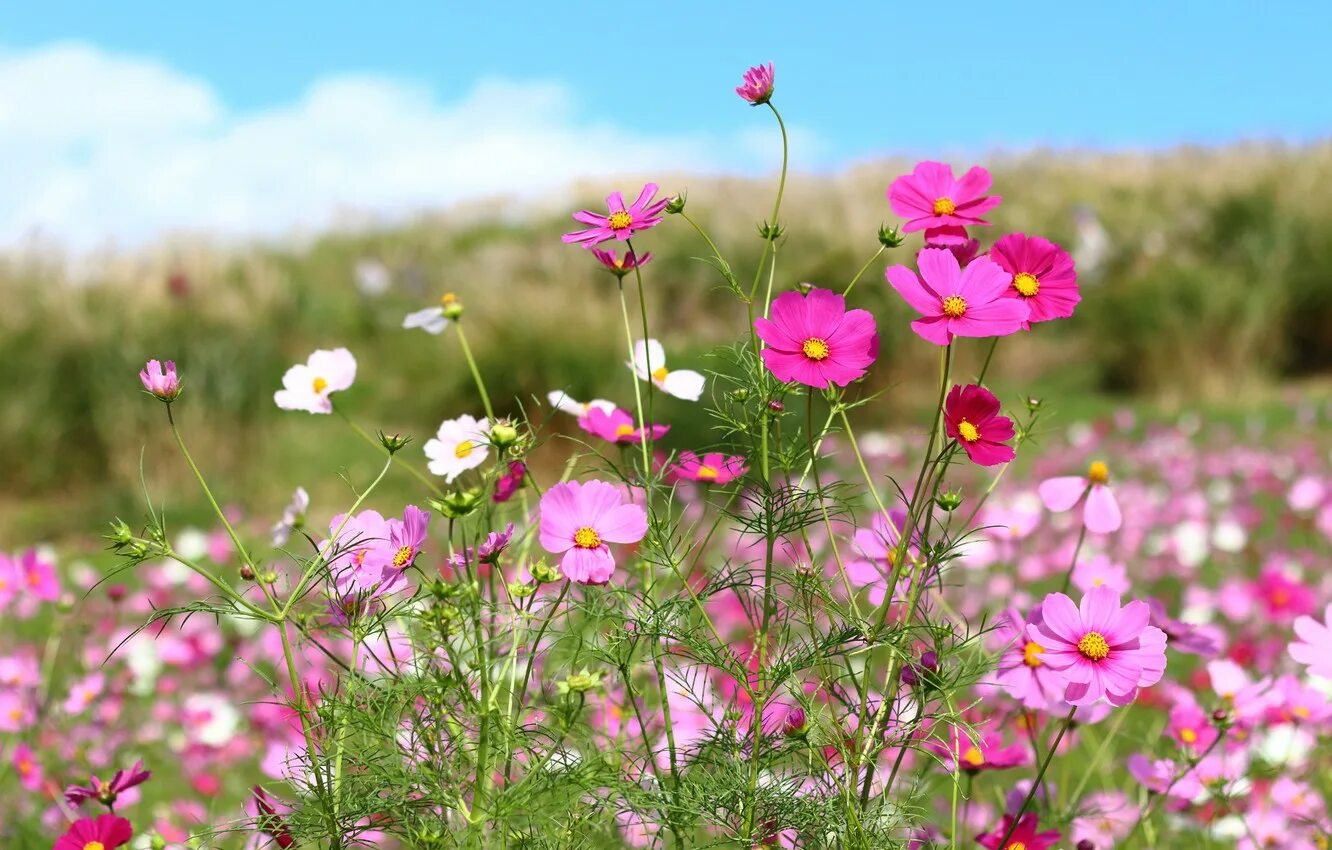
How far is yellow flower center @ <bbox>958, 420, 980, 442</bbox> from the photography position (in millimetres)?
996

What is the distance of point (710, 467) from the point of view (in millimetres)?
1172

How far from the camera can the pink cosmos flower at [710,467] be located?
1.09m

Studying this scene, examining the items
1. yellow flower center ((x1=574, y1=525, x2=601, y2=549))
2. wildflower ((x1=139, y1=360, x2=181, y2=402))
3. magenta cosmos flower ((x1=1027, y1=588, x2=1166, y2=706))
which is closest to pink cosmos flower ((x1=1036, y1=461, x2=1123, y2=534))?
magenta cosmos flower ((x1=1027, y1=588, x2=1166, y2=706))

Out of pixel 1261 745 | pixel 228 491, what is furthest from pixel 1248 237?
pixel 1261 745

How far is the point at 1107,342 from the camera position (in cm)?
895

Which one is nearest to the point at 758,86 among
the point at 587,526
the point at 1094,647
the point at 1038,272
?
the point at 1038,272

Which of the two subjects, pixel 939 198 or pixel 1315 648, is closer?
pixel 939 198

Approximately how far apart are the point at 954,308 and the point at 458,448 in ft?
1.64

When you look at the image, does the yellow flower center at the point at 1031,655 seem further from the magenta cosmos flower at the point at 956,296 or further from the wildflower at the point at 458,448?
the wildflower at the point at 458,448

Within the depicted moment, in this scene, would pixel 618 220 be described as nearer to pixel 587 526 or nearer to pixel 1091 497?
pixel 587 526

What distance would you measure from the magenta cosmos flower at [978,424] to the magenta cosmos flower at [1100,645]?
157 mm

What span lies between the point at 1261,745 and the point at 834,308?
5.04 feet

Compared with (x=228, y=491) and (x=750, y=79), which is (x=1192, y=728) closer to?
(x=750, y=79)

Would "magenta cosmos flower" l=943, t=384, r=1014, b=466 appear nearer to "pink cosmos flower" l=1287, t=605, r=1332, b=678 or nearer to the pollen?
the pollen
